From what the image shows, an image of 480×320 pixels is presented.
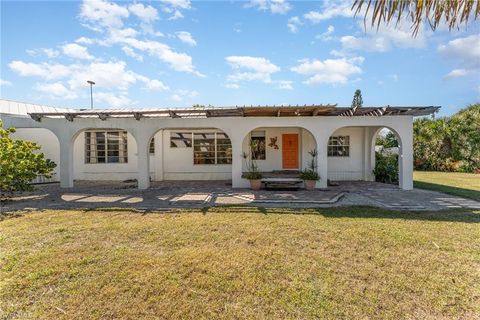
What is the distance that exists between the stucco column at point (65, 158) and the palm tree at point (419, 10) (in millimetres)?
13278

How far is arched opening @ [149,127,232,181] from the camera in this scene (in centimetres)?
1454

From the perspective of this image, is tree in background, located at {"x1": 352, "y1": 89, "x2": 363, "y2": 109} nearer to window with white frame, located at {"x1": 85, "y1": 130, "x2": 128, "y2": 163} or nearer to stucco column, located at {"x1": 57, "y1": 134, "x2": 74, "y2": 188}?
window with white frame, located at {"x1": 85, "y1": 130, "x2": 128, "y2": 163}

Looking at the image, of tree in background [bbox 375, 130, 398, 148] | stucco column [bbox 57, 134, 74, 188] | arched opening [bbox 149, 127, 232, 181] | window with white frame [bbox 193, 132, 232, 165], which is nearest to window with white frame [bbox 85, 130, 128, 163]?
arched opening [bbox 149, 127, 232, 181]

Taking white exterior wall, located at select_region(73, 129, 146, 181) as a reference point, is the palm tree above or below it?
above

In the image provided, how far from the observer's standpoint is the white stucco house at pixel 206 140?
36.3ft

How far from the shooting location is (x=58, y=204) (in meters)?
8.35

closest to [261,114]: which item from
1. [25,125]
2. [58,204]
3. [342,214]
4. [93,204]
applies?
[342,214]

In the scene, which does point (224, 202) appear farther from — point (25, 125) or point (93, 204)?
point (25, 125)

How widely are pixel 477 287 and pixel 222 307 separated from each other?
3.54m

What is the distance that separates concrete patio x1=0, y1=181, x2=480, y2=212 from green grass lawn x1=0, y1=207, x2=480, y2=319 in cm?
171

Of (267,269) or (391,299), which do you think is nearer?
(391,299)

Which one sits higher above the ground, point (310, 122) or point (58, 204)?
point (310, 122)

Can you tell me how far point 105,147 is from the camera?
1497cm

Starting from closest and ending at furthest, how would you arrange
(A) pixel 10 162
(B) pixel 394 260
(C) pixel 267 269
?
1. (C) pixel 267 269
2. (B) pixel 394 260
3. (A) pixel 10 162
